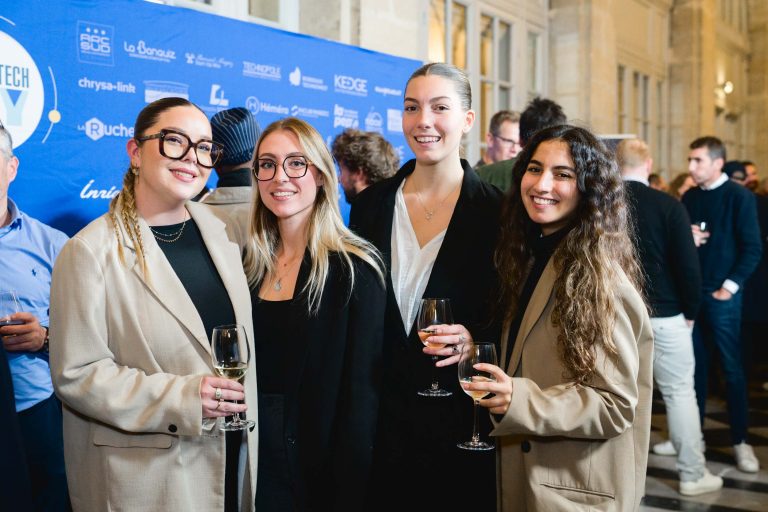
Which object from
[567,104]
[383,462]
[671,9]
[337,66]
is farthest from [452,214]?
[671,9]

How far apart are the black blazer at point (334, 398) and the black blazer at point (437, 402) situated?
0.13 meters

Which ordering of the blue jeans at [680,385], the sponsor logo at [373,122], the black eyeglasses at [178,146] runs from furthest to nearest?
the sponsor logo at [373,122]
the blue jeans at [680,385]
the black eyeglasses at [178,146]

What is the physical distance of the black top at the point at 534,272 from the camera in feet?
6.45

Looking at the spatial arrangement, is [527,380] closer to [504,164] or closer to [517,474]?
[517,474]

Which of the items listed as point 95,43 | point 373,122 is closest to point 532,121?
point 373,122

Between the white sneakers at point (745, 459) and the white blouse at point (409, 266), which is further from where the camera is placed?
the white sneakers at point (745, 459)

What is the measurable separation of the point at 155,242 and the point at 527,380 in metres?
0.96

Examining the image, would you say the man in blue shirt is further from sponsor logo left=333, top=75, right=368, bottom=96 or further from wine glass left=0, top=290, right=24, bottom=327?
sponsor logo left=333, top=75, right=368, bottom=96

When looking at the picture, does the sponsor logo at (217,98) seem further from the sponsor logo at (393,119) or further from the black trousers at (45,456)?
the black trousers at (45,456)

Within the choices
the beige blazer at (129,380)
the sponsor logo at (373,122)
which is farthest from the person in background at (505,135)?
the beige blazer at (129,380)

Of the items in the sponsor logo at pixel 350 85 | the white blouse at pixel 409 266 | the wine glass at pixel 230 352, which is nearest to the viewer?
the wine glass at pixel 230 352

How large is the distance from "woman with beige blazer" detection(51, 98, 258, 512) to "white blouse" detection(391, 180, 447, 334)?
1.44 ft

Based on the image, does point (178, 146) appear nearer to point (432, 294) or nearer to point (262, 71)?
point (432, 294)

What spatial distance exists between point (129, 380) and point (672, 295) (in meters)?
3.08
